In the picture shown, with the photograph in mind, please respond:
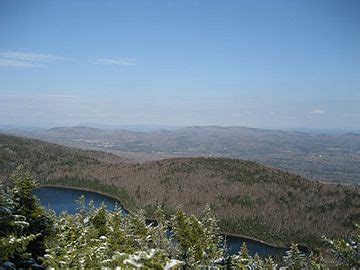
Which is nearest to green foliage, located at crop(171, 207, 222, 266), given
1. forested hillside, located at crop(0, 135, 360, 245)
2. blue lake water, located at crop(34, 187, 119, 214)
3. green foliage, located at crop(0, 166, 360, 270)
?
green foliage, located at crop(0, 166, 360, 270)

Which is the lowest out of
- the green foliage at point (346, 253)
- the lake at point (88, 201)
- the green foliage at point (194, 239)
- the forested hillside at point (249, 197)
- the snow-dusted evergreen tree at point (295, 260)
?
the lake at point (88, 201)

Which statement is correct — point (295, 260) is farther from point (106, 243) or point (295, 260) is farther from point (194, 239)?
point (106, 243)

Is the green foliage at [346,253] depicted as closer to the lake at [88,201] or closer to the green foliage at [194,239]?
the green foliage at [194,239]

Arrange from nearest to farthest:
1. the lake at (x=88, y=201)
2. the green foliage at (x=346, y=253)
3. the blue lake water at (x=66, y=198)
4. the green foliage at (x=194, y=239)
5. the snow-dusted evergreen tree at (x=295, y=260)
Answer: the green foliage at (x=346, y=253) < the green foliage at (x=194, y=239) < the snow-dusted evergreen tree at (x=295, y=260) < the lake at (x=88, y=201) < the blue lake water at (x=66, y=198)

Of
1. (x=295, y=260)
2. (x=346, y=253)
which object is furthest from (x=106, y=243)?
(x=295, y=260)

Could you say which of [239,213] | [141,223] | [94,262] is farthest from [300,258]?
[239,213]

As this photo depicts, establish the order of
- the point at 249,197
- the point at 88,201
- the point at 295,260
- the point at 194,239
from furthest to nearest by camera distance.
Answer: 1. the point at 249,197
2. the point at 88,201
3. the point at 295,260
4. the point at 194,239

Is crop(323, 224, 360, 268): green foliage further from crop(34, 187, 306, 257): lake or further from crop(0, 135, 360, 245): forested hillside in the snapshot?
crop(0, 135, 360, 245): forested hillside

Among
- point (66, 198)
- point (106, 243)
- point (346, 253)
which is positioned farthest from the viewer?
point (66, 198)

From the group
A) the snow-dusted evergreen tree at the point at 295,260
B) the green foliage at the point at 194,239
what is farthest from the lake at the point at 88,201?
the green foliage at the point at 194,239
